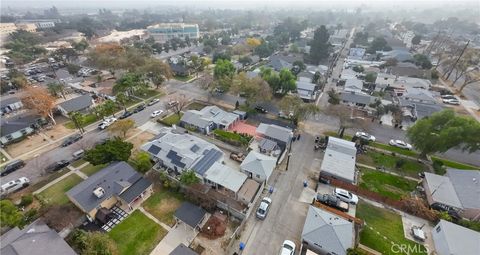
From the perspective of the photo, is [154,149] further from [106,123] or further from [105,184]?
[106,123]

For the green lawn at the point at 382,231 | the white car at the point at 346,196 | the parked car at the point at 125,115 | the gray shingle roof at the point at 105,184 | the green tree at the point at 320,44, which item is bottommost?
the parked car at the point at 125,115

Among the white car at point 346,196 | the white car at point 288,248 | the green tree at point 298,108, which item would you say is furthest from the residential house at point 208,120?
the white car at point 288,248

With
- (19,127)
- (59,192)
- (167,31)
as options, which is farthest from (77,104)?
(167,31)

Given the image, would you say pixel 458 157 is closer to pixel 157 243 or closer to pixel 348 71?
pixel 348 71

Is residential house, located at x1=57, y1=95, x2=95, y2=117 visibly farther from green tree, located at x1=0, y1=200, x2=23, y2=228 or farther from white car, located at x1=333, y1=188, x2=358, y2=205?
white car, located at x1=333, y1=188, x2=358, y2=205

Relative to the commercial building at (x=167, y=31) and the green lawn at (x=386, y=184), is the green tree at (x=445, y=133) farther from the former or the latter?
the commercial building at (x=167, y=31)

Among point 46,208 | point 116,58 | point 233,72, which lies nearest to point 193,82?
point 233,72
